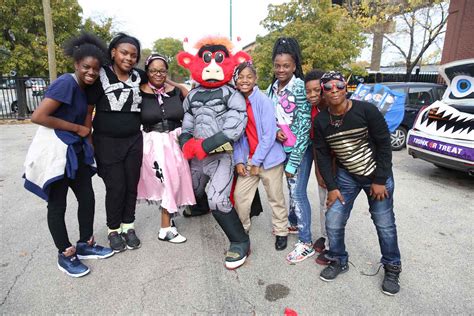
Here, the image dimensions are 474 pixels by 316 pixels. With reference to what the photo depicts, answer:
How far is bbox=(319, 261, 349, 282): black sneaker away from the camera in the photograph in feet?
8.67

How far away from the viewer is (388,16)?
13.5 metres

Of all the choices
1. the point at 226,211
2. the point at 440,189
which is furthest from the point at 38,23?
the point at 440,189

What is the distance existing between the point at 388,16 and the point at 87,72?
562 inches

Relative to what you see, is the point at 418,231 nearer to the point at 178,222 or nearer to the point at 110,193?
the point at 178,222

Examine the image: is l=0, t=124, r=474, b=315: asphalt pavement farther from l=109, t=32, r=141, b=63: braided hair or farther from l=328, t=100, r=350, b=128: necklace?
l=109, t=32, r=141, b=63: braided hair

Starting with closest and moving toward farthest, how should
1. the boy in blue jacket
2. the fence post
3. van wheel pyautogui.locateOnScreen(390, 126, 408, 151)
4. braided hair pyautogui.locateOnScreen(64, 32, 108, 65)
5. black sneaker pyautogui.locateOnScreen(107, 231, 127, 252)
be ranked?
braided hair pyautogui.locateOnScreen(64, 32, 108, 65), the boy in blue jacket, black sneaker pyautogui.locateOnScreen(107, 231, 127, 252), van wheel pyautogui.locateOnScreen(390, 126, 408, 151), the fence post

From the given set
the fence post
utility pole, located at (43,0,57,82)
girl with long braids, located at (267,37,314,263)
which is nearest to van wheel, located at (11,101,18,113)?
the fence post

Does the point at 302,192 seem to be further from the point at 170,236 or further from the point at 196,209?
the point at 196,209

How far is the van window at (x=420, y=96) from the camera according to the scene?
292 inches

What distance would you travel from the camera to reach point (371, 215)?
8.18 ft

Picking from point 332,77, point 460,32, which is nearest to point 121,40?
point 332,77

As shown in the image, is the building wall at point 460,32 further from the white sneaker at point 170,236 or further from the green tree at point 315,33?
the white sneaker at point 170,236

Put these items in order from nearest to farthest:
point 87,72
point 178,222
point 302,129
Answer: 1. point 87,72
2. point 302,129
3. point 178,222

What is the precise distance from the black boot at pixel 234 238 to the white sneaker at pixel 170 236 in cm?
63
